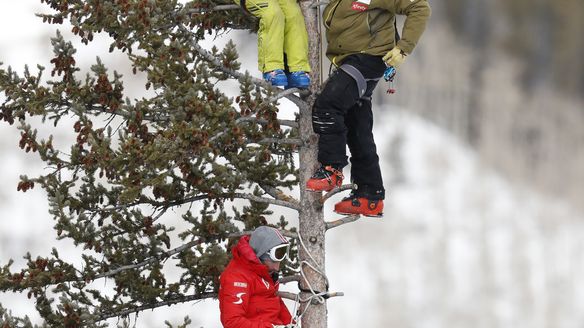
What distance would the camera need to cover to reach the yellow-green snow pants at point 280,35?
406 inches

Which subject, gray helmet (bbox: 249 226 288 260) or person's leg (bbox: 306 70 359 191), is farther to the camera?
person's leg (bbox: 306 70 359 191)

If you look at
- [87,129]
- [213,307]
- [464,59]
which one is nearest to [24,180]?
[87,129]

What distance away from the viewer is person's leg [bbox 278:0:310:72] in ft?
34.7

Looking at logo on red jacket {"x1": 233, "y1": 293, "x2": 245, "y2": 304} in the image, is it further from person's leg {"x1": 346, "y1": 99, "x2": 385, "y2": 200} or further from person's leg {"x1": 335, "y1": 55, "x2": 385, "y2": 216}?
person's leg {"x1": 346, "y1": 99, "x2": 385, "y2": 200}

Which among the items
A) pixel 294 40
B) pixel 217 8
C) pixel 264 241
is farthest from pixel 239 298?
pixel 217 8

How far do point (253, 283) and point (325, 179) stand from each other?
128 cm

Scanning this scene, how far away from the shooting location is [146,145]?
9.57 m

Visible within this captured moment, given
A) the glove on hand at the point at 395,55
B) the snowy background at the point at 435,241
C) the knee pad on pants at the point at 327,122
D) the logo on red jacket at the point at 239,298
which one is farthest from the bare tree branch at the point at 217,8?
the snowy background at the point at 435,241

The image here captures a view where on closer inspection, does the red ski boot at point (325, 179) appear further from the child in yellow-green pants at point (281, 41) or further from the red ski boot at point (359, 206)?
the child in yellow-green pants at point (281, 41)

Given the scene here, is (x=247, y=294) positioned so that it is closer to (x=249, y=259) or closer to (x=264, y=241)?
(x=249, y=259)

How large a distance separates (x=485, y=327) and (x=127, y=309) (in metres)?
27.8

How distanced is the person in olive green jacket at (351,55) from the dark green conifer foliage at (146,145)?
523 millimetres

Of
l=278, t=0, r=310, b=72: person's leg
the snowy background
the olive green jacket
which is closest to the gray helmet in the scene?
l=278, t=0, r=310, b=72: person's leg

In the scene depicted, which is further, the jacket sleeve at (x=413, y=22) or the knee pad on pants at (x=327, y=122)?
the knee pad on pants at (x=327, y=122)
